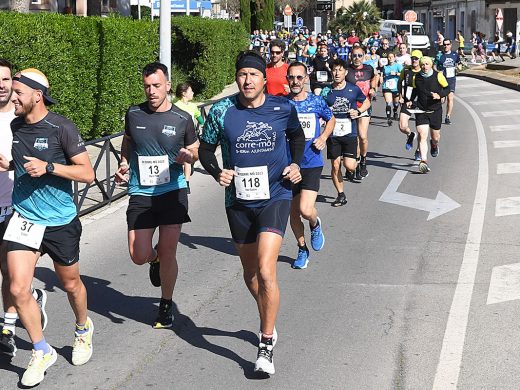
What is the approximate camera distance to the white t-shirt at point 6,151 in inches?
269

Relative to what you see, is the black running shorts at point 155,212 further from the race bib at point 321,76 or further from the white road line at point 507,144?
the white road line at point 507,144

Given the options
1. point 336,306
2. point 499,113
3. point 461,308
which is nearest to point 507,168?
point 461,308

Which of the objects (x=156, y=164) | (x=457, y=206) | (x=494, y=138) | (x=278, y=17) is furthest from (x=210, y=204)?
(x=278, y=17)

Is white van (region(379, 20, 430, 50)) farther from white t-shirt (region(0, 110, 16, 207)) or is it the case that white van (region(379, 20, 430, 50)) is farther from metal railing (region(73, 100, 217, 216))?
white t-shirt (region(0, 110, 16, 207))

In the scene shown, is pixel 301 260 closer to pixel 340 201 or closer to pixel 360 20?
pixel 340 201

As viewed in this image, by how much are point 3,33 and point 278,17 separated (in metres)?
107

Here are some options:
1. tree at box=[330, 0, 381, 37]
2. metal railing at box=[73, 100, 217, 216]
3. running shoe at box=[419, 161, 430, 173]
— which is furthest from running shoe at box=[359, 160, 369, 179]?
tree at box=[330, 0, 381, 37]

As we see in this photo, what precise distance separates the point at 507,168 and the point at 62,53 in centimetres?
756

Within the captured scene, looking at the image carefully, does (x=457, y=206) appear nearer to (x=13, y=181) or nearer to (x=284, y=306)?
(x=284, y=306)

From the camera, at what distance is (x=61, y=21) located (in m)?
17.2

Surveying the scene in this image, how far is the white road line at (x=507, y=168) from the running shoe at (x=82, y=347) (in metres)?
10.5

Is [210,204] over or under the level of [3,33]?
under

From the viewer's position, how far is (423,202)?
1317 cm

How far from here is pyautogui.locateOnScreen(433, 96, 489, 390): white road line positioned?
249 inches
